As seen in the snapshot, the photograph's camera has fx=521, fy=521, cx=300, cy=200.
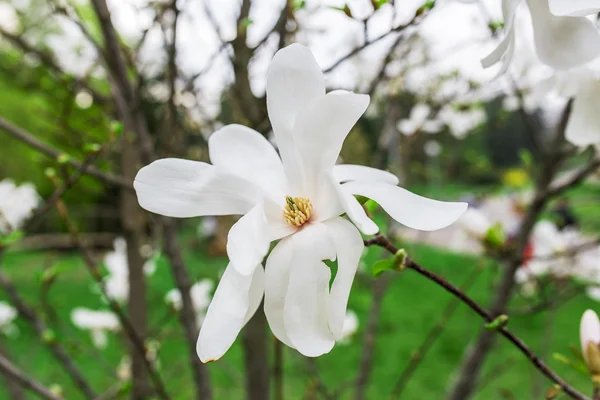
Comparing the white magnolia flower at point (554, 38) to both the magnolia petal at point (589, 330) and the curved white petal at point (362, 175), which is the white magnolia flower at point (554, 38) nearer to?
the curved white petal at point (362, 175)

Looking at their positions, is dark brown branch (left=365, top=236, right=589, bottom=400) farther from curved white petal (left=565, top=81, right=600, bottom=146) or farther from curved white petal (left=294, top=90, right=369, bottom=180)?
curved white petal (left=565, top=81, right=600, bottom=146)

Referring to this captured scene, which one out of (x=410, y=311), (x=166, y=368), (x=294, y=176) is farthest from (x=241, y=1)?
(x=410, y=311)

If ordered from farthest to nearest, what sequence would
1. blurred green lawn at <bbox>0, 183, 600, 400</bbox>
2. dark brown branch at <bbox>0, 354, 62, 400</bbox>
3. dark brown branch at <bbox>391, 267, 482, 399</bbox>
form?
blurred green lawn at <bbox>0, 183, 600, 400</bbox> < dark brown branch at <bbox>391, 267, 482, 399</bbox> < dark brown branch at <bbox>0, 354, 62, 400</bbox>

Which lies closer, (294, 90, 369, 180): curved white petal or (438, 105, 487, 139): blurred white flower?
(294, 90, 369, 180): curved white petal

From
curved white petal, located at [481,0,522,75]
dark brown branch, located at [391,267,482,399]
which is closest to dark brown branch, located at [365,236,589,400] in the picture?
curved white petal, located at [481,0,522,75]

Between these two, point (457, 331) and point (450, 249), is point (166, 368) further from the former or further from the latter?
point (450, 249)

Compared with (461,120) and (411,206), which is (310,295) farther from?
(461,120)

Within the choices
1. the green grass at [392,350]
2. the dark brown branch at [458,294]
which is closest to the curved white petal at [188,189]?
the dark brown branch at [458,294]

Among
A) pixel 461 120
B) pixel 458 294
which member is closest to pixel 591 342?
pixel 458 294
